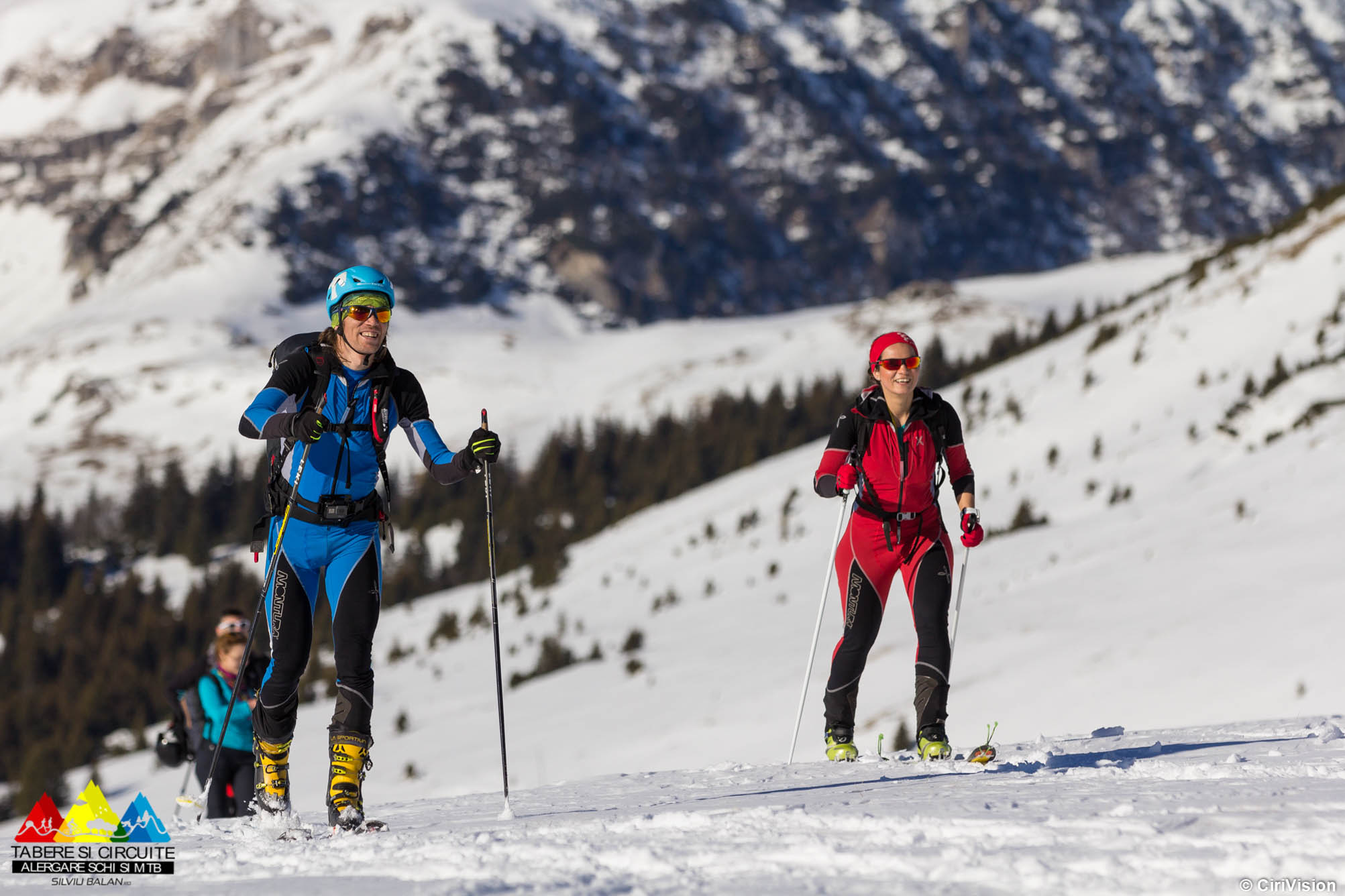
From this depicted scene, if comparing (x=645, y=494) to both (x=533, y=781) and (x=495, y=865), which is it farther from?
(x=495, y=865)

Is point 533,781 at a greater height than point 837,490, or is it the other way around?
point 837,490

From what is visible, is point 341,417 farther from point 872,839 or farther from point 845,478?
point 872,839

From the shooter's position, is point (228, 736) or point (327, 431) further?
point (228, 736)

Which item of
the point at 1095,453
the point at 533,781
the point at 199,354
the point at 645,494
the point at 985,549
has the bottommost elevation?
the point at 533,781

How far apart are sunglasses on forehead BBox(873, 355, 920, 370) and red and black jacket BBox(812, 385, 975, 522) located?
0.54 ft

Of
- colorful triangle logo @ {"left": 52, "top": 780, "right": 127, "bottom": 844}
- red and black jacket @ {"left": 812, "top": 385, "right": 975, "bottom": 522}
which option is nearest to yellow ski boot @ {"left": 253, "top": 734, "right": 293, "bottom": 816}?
colorful triangle logo @ {"left": 52, "top": 780, "right": 127, "bottom": 844}

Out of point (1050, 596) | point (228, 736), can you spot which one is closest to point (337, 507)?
point (228, 736)

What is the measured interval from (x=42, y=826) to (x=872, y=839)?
3.34m

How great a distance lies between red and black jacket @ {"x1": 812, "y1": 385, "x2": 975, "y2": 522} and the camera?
768 centimetres

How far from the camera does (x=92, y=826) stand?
5676 millimetres

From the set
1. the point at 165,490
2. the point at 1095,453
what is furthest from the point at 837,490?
the point at 165,490

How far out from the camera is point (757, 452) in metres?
88.9

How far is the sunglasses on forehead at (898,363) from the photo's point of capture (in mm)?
7602

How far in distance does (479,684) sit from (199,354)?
13762 cm
